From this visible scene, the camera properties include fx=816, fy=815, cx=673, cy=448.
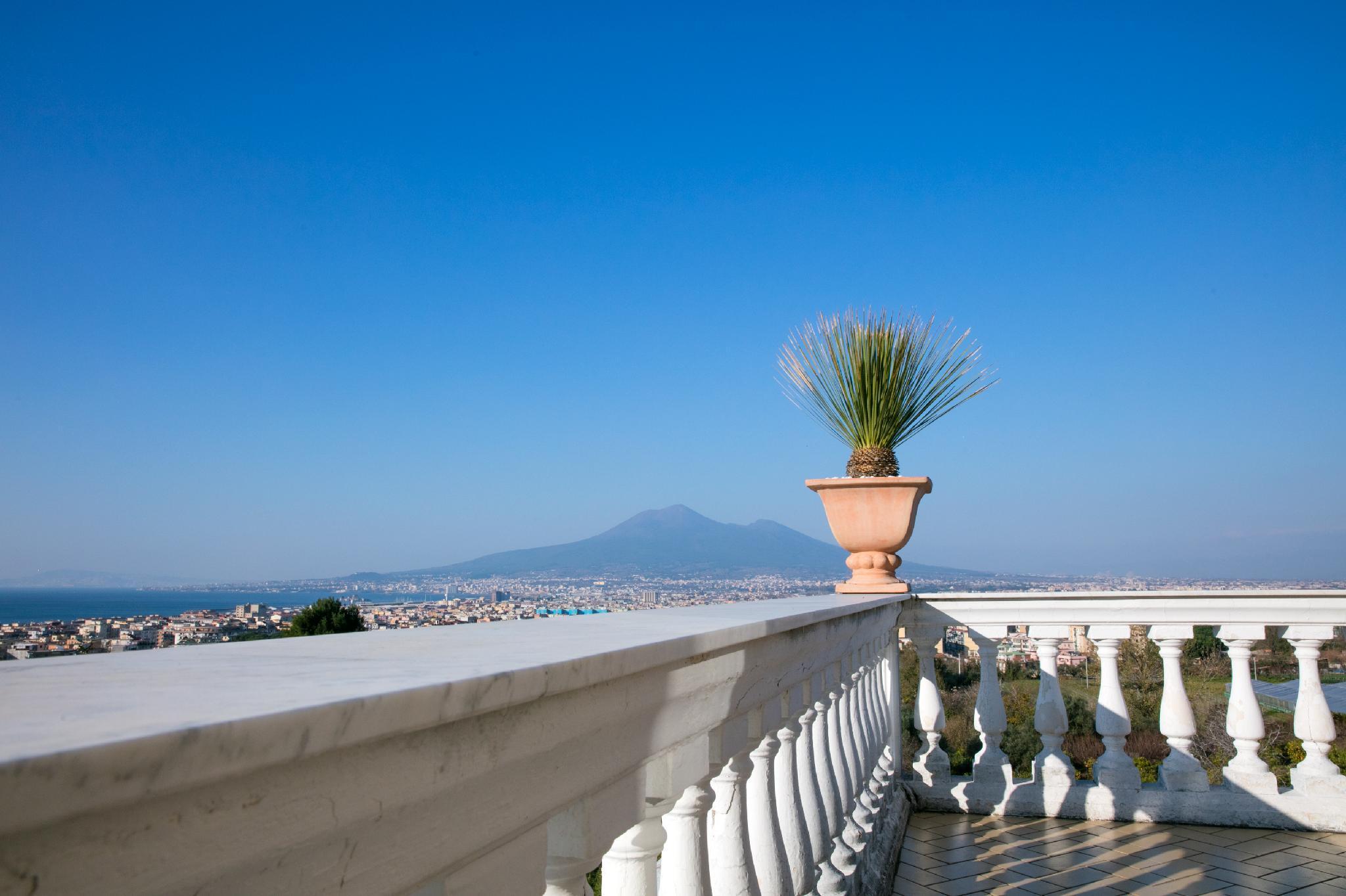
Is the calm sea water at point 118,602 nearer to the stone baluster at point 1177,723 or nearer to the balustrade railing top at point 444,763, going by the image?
the balustrade railing top at point 444,763

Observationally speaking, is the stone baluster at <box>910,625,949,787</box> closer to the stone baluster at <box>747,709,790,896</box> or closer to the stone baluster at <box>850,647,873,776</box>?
the stone baluster at <box>850,647,873,776</box>

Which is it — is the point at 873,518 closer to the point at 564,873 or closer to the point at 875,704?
the point at 875,704

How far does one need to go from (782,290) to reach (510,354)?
22079 mm

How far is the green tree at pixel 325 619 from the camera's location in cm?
408

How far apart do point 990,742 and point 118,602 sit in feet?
14.7

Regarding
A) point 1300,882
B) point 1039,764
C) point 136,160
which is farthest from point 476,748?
point 136,160

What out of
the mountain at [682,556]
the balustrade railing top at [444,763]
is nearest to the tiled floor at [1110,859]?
the balustrade railing top at [444,763]

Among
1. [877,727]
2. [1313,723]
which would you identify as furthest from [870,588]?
[1313,723]

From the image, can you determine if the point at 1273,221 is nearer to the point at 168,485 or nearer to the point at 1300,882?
the point at 1300,882

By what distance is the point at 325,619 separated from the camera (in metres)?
4.23

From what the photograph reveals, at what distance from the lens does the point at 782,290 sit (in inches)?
1208

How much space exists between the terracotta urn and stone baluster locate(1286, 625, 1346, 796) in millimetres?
1683

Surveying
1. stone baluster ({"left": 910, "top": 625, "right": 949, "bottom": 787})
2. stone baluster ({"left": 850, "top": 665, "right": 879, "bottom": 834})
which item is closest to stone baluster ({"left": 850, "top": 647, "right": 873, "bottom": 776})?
stone baluster ({"left": 850, "top": 665, "right": 879, "bottom": 834})

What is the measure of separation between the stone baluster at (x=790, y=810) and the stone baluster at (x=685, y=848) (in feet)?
1.57
